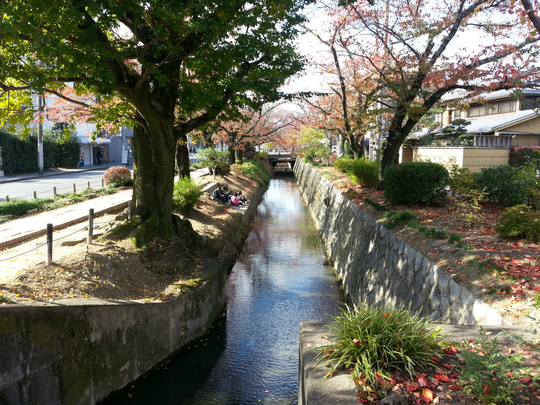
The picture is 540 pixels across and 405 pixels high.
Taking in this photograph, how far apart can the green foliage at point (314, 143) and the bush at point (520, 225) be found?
1205 inches

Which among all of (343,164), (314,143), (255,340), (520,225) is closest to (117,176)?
(343,164)

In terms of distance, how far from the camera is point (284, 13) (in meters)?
9.48

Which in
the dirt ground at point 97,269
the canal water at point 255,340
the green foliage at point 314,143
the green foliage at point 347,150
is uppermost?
the green foliage at point 314,143

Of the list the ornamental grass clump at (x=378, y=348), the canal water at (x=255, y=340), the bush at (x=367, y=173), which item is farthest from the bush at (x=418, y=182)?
the ornamental grass clump at (x=378, y=348)

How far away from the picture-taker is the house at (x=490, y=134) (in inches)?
720

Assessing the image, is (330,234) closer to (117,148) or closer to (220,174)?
(220,174)

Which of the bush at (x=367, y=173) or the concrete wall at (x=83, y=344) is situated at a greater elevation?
the bush at (x=367, y=173)

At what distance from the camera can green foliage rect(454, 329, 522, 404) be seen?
317 cm

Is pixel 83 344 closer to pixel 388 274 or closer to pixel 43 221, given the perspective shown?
pixel 388 274

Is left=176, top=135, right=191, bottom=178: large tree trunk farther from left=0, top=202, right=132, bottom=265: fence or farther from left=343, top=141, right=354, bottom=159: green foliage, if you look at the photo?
left=343, top=141, right=354, bottom=159: green foliage

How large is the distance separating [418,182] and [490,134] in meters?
16.5

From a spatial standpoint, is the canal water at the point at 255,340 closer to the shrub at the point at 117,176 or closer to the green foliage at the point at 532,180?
the green foliage at the point at 532,180

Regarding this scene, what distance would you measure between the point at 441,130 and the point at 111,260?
77.2 ft

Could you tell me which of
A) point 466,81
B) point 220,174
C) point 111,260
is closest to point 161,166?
point 111,260
